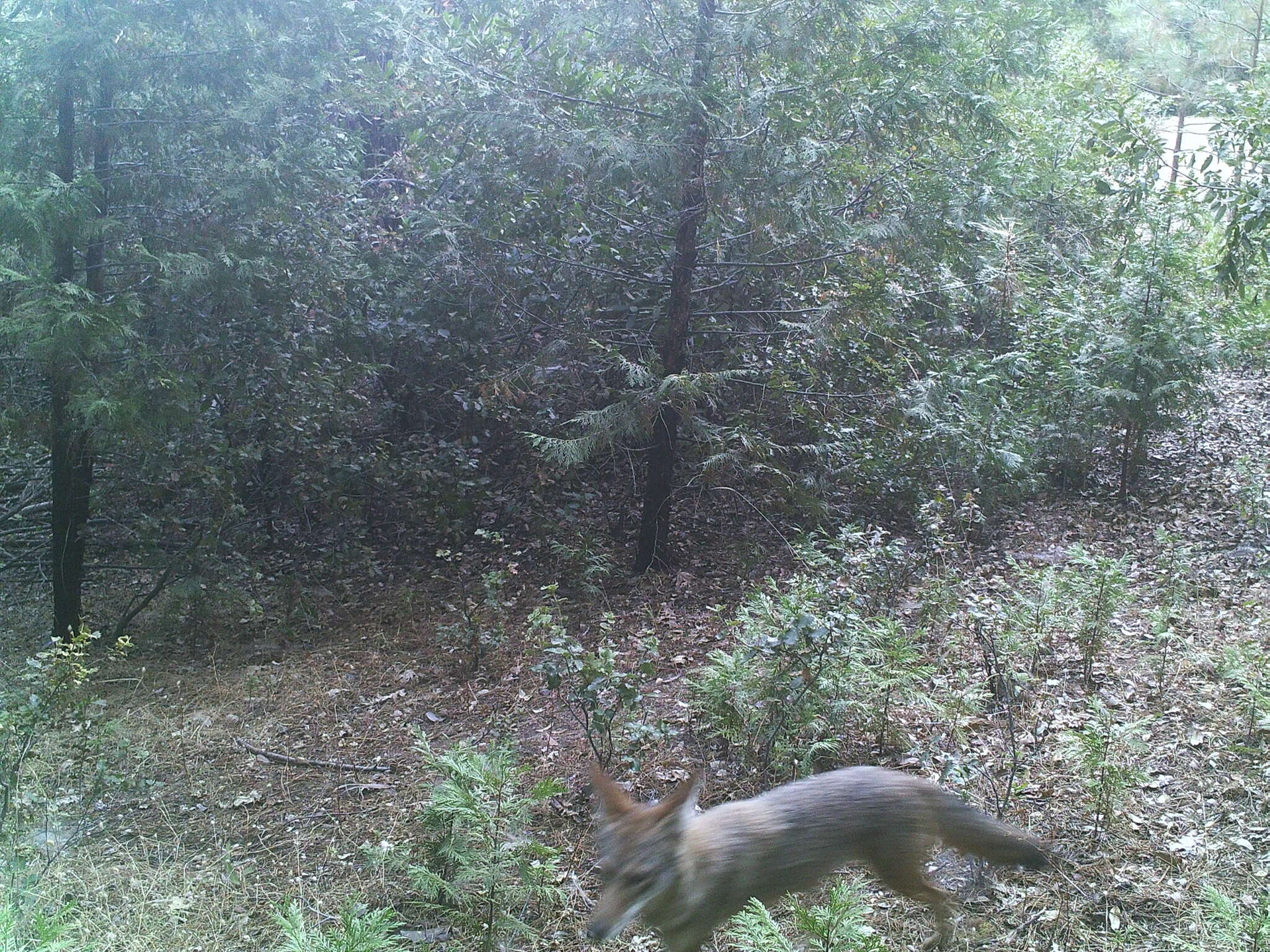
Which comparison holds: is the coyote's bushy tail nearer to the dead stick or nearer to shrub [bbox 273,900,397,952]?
shrub [bbox 273,900,397,952]

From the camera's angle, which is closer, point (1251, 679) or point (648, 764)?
point (1251, 679)

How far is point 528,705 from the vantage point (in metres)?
6.17

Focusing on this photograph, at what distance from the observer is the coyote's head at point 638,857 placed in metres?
2.54

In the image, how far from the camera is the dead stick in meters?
5.53

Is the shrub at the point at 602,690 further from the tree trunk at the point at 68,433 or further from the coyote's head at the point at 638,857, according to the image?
the tree trunk at the point at 68,433

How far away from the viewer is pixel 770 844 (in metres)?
2.74

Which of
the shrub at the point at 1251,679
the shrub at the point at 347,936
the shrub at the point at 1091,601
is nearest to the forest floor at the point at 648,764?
the shrub at the point at 1251,679

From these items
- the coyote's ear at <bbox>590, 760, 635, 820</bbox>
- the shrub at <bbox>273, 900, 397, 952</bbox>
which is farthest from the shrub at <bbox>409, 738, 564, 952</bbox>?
the coyote's ear at <bbox>590, 760, 635, 820</bbox>

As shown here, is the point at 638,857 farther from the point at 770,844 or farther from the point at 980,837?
the point at 980,837

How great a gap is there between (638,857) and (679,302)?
5682mm

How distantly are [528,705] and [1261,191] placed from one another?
6.02m

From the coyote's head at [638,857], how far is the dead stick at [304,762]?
127 inches

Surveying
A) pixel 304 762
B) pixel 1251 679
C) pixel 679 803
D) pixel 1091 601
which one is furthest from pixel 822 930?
pixel 304 762

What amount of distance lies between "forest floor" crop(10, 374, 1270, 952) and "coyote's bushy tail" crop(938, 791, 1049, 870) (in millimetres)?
459
